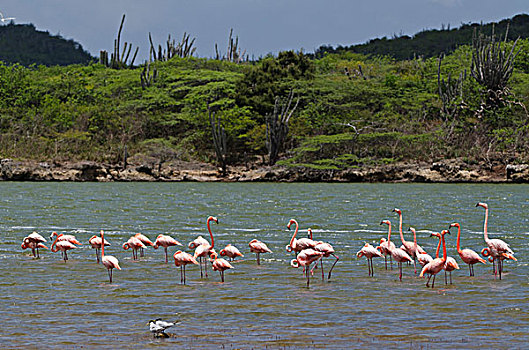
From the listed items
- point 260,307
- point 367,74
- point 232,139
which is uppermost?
point 367,74

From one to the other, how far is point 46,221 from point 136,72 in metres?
45.2

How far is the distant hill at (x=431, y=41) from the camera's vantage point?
8719 cm

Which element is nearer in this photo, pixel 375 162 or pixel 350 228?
pixel 350 228

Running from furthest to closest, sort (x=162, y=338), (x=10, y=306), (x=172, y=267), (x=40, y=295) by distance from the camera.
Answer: (x=172, y=267) < (x=40, y=295) < (x=10, y=306) < (x=162, y=338)

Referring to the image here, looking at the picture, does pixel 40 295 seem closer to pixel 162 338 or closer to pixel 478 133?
pixel 162 338

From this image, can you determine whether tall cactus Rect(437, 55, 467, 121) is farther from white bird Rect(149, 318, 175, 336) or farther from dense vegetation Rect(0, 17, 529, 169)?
white bird Rect(149, 318, 175, 336)

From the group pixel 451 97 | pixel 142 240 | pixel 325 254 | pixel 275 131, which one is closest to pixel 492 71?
pixel 451 97

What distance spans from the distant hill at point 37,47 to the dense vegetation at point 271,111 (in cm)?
5647

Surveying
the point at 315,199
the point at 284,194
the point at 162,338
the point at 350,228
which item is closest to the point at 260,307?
the point at 162,338

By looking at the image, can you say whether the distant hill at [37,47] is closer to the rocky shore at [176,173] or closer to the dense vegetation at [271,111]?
the dense vegetation at [271,111]

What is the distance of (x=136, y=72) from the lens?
62906 millimetres

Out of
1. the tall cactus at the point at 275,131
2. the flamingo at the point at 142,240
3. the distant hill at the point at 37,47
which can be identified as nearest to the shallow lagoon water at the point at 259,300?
the flamingo at the point at 142,240

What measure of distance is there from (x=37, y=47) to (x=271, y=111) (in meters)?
82.8

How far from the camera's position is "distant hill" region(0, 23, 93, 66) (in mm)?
115844
